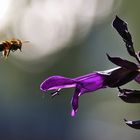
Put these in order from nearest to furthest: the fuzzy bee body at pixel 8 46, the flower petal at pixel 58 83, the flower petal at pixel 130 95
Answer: the flower petal at pixel 130 95
the flower petal at pixel 58 83
the fuzzy bee body at pixel 8 46

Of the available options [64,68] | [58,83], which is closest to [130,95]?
[58,83]

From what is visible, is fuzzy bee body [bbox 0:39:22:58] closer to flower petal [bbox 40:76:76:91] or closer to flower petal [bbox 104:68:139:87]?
flower petal [bbox 40:76:76:91]

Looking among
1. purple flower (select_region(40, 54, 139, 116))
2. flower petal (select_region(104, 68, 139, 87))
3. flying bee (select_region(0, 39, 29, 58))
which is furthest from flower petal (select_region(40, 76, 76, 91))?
flying bee (select_region(0, 39, 29, 58))

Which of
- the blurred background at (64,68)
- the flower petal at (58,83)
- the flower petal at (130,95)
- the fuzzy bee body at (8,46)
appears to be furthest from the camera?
the blurred background at (64,68)

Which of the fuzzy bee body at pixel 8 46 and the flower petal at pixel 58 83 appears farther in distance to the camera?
the fuzzy bee body at pixel 8 46

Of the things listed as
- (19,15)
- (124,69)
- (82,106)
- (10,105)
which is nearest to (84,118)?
→ (82,106)

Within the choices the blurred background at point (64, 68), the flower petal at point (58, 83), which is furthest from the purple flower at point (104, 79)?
the blurred background at point (64, 68)

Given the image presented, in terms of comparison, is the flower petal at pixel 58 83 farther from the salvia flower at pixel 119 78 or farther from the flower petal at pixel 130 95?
the flower petal at pixel 130 95
